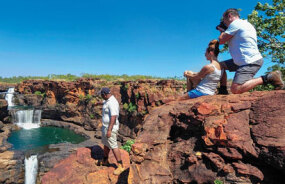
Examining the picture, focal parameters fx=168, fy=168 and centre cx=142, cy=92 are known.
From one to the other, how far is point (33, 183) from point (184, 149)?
14090mm

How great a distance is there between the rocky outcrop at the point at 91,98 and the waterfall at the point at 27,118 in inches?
82.4

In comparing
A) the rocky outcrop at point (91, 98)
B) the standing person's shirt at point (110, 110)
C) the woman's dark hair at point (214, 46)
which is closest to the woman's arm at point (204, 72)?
the woman's dark hair at point (214, 46)

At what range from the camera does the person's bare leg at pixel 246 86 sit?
293 centimetres

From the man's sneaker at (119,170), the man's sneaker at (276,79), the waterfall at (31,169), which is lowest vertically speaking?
the waterfall at (31,169)

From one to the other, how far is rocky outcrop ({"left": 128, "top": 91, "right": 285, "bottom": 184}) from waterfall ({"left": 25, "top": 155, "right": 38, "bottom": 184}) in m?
13.5

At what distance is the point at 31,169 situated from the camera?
12.9 m

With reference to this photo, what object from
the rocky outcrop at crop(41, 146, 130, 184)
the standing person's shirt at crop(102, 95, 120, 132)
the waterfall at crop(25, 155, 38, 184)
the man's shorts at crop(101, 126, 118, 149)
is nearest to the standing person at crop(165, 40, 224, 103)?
the standing person's shirt at crop(102, 95, 120, 132)

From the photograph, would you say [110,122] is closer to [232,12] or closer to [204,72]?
[204,72]

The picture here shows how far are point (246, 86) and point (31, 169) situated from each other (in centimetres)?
1556

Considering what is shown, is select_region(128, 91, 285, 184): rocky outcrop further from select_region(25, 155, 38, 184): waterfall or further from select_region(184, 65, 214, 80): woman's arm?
select_region(25, 155, 38, 184): waterfall

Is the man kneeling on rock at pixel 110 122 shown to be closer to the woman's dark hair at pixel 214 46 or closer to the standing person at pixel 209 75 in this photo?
the standing person at pixel 209 75

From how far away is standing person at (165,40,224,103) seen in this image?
3289 millimetres

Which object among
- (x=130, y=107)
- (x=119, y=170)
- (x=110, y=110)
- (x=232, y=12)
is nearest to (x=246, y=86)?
(x=232, y=12)

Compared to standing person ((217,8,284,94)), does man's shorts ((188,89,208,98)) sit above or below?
below
